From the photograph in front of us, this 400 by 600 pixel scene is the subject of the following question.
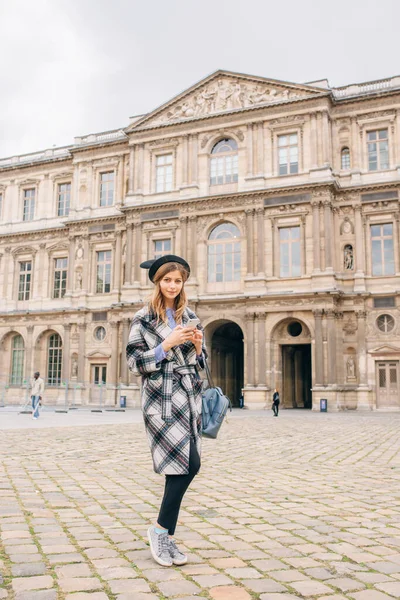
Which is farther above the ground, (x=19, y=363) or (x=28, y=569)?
(x=19, y=363)

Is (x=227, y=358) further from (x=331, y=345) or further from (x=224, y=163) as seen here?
(x=224, y=163)

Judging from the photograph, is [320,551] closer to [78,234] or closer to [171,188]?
[171,188]

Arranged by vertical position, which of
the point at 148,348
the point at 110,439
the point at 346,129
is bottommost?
the point at 110,439

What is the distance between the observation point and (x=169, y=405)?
3.90 m

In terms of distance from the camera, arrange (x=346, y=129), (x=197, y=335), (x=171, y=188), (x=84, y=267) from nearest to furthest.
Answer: (x=197, y=335) < (x=346, y=129) < (x=171, y=188) < (x=84, y=267)

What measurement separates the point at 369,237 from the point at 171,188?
36.9 ft

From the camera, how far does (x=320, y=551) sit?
4.24m

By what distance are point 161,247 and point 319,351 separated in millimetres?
10763

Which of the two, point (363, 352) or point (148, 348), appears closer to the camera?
point (148, 348)

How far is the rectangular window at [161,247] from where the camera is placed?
1294 inches

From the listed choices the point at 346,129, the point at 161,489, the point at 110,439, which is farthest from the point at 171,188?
the point at 161,489

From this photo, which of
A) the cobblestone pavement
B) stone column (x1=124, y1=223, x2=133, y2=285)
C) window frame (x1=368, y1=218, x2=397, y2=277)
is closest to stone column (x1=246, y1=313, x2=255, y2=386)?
window frame (x1=368, y1=218, x2=397, y2=277)

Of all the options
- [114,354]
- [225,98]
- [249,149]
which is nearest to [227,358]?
[114,354]

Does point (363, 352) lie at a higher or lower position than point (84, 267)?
lower
